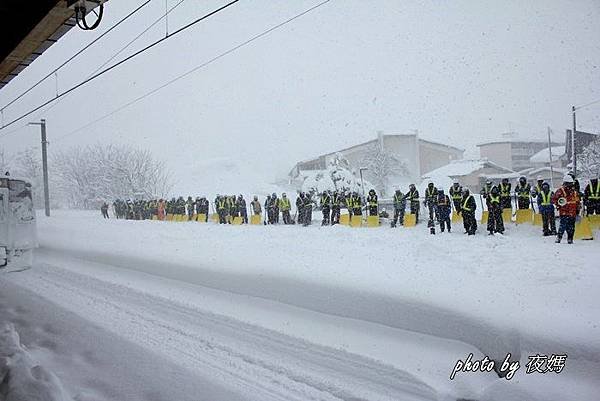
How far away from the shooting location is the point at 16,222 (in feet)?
39.7

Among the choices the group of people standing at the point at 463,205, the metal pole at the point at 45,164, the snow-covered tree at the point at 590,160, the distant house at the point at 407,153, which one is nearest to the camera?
the group of people standing at the point at 463,205

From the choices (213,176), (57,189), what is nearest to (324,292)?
(213,176)

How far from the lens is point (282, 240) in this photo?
14211mm

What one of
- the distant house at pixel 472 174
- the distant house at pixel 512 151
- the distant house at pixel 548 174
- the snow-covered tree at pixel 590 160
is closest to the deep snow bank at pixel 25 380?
the snow-covered tree at pixel 590 160

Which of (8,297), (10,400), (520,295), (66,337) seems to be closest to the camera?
(10,400)

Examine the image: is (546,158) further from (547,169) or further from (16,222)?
(16,222)

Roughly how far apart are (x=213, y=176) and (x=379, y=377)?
48600 millimetres

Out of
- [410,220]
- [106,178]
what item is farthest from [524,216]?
[106,178]

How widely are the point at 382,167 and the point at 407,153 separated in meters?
4.26

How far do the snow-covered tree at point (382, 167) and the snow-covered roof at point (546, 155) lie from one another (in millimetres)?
10542

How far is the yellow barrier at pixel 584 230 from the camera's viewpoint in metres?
10.6

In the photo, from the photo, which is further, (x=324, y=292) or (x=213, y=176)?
(x=213, y=176)

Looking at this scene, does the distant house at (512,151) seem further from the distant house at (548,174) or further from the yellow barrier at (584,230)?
the yellow barrier at (584,230)

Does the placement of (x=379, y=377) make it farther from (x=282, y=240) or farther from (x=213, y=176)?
(x=213, y=176)
